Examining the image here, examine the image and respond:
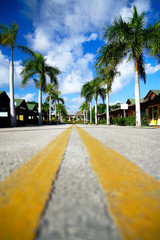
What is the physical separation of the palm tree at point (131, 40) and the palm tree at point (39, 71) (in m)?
9.94

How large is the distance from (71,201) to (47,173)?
312 millimetres

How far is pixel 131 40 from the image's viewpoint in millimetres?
9680

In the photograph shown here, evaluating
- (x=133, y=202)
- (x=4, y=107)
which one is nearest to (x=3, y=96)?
(x=4, y=107)

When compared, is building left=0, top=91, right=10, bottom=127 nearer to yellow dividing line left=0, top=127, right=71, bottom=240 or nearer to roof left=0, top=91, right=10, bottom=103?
roof left=0, top=91, right=10, bottom=103

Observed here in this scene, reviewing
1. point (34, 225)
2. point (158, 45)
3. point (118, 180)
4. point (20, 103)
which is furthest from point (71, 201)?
point (20, 103)

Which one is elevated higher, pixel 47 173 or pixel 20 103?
pixel 20 103

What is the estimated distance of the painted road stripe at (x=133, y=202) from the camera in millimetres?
375

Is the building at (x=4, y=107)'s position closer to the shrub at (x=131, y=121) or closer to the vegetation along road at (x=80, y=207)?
the shrub at (x=131, y=121)

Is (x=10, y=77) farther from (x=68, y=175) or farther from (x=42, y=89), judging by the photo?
(x=68, y=175)

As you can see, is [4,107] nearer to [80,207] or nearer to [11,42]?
[11,42]

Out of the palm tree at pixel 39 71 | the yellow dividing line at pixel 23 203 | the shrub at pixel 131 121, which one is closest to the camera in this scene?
the yellow dividing line at pixel 23 203

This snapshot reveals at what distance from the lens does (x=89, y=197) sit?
58 cm

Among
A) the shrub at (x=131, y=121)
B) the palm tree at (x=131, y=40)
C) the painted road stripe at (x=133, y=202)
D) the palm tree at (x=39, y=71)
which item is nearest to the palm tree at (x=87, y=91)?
the palm tree at (x=39, y=71)

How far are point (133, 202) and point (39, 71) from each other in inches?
758
